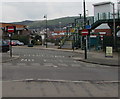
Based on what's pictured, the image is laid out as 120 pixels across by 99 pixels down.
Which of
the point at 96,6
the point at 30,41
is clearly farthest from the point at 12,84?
the point at 30,41

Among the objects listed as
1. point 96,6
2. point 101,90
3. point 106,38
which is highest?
point 96,6

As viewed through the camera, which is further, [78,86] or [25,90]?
[78,86]

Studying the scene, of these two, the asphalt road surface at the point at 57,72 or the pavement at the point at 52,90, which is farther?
the asphalt road surface at the point at 57,72

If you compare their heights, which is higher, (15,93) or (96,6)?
(96,6)

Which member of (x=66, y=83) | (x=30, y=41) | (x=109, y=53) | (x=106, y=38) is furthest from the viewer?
(x=30, y=41)

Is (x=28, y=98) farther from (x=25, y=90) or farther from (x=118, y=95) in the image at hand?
(x=118, y=95)

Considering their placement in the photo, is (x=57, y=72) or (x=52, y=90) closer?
(x=52, y=90)

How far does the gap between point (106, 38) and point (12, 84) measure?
Result: 31927 mm

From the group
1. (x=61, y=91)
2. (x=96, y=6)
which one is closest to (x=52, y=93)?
(x=61, y=91)

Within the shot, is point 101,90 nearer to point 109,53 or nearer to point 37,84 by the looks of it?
point 37,84

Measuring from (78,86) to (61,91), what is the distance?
1302 millimetres

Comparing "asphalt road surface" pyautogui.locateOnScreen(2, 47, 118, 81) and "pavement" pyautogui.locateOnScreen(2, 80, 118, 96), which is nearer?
"pavement" pyautogui.locateOnScreen(2, 80, 118, 96)

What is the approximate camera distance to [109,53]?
27.0 meters

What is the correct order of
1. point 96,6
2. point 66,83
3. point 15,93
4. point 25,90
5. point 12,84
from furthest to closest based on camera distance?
point 96,6, point 66,83, point 12,84, point 25,90, point 15,93
